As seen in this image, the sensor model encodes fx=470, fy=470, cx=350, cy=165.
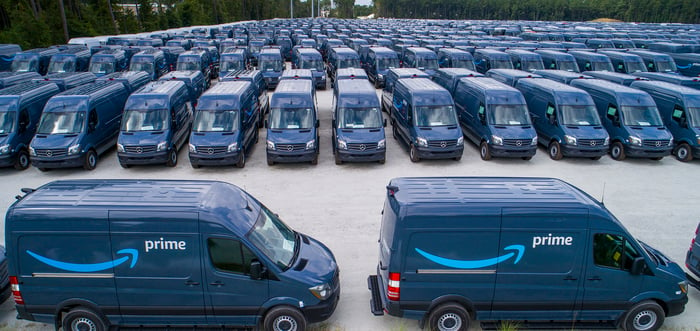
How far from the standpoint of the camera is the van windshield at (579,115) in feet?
53.4

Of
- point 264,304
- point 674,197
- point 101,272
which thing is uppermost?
point 101,272

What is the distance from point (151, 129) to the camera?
15.2 metres

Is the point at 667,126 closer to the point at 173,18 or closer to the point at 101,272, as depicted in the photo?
the point at 101,272

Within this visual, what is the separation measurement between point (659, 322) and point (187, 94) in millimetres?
17392

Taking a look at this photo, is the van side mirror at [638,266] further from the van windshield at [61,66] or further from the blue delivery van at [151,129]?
the van windshield at [61,66]

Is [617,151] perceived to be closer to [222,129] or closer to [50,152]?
[222,129]

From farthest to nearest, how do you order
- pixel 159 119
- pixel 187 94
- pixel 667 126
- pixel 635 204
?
pixel 187 94
pixel 667 126
pixel 159 119
pixel 635 204

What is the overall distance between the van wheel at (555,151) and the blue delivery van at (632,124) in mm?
2204

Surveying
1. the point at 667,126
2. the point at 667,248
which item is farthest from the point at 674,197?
the point at 667,126

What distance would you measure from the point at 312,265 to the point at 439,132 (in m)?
9.49

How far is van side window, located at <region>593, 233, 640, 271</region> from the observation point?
6.73m

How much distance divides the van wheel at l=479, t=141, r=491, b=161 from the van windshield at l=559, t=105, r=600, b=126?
2.78 m

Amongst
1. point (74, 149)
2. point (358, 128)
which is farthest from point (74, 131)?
point (358, 128)

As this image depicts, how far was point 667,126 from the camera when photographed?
1747cm
